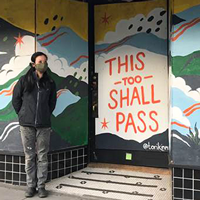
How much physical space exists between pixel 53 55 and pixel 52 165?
167 centimetres

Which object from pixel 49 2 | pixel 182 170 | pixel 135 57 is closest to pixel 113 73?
pixel 135 57

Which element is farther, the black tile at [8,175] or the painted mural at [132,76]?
the painted mural at [132,76]

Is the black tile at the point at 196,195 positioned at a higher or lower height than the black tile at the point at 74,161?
lower

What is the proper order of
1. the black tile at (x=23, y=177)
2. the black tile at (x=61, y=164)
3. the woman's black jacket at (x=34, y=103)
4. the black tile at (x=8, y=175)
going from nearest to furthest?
the woman's black jacket at (x=34, y=103) → the black tile at (x=23, y=177) → the black tile at (x=8, y=175) → the black tile at (x=61, y=164)

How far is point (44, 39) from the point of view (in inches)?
174

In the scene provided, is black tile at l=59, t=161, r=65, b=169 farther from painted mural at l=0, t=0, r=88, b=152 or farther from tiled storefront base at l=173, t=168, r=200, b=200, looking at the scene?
tiled storefront base at l=173, t=168, r=200, b=200

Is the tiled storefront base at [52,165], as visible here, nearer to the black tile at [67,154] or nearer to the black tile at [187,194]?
the black tile at [67,154]

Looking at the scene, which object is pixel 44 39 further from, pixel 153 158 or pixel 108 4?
pixel 153 158

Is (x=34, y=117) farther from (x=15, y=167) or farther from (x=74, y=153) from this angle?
(x=74, y=153)

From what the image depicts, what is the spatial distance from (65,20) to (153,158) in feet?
8.73

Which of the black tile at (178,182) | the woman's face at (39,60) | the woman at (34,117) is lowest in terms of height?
the black tile at (178,182)

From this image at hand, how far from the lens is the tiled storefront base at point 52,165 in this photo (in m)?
4.31

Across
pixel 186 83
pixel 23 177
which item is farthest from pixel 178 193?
pixel 23 177

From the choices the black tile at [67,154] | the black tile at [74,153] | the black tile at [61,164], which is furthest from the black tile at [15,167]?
the black tile at [74,153]
